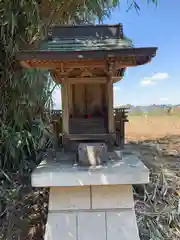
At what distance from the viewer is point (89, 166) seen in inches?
88.2

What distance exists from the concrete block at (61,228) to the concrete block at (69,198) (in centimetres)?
8

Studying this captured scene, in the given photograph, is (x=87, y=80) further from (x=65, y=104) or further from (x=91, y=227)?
(x=91, y=227)

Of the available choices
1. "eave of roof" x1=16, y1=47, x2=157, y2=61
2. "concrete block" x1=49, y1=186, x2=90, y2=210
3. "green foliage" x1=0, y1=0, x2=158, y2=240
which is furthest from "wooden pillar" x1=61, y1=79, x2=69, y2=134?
"green foliage" x1=0, y1=0, x2=158, y2=240

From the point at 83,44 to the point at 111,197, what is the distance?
1365 millimetres

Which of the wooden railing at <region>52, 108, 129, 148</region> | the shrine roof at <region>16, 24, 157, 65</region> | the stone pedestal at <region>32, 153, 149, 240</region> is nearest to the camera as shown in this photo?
the shrine roof at <region>16, 24, 157, 65</region>

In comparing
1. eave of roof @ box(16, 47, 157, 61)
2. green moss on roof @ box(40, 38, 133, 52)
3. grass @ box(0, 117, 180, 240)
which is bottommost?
grass @ box(0, 117, 180, 240)

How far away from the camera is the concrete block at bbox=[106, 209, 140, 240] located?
2217mm

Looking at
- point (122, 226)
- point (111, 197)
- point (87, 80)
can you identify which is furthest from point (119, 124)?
point (122, 226)

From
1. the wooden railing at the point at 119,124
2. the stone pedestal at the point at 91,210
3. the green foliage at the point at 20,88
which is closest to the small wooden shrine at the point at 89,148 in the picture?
the stone pedestal at the point at 91,210

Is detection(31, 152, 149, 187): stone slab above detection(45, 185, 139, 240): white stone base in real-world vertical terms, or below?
above

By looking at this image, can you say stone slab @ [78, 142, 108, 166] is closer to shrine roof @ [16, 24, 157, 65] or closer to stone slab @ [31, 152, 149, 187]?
stone slab @ [31, 152, 149, 187]

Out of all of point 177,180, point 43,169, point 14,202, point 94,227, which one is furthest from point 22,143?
point 177,180

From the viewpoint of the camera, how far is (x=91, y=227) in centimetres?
223

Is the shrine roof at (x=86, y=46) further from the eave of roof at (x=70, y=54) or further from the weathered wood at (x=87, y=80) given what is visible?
the weathered wood at (x=87, y=80)
